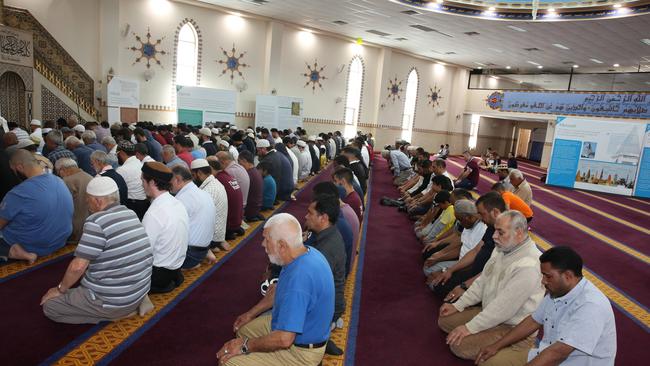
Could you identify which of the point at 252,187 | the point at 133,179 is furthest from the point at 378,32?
the point at 133,179

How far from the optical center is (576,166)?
34.1ft

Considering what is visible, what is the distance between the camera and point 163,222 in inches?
103

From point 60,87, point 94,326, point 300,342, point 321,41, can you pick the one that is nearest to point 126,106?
point 60,87

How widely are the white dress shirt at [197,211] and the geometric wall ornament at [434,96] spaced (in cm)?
1574

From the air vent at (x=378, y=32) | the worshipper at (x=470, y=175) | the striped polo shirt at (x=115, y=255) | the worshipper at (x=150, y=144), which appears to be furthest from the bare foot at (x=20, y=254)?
the air vent at (x=378, y=32)

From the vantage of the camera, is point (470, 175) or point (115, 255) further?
point (470, 175)

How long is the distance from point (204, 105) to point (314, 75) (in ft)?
14.3

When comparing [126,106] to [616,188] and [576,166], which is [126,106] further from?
[616,188]

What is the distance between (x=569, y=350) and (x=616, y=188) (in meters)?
10.3

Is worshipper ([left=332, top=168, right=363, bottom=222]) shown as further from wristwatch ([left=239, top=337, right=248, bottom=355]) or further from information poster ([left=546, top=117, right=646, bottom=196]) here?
information poster ([left=546, top=117, right=646, bottom=196])

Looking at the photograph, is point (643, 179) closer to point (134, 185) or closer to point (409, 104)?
point (409, 104)

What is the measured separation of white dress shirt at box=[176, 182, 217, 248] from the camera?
10.4 feet

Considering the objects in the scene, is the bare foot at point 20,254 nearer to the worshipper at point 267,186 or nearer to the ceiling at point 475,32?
the worshipper at point 267,186

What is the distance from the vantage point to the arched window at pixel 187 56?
37.6 feet
